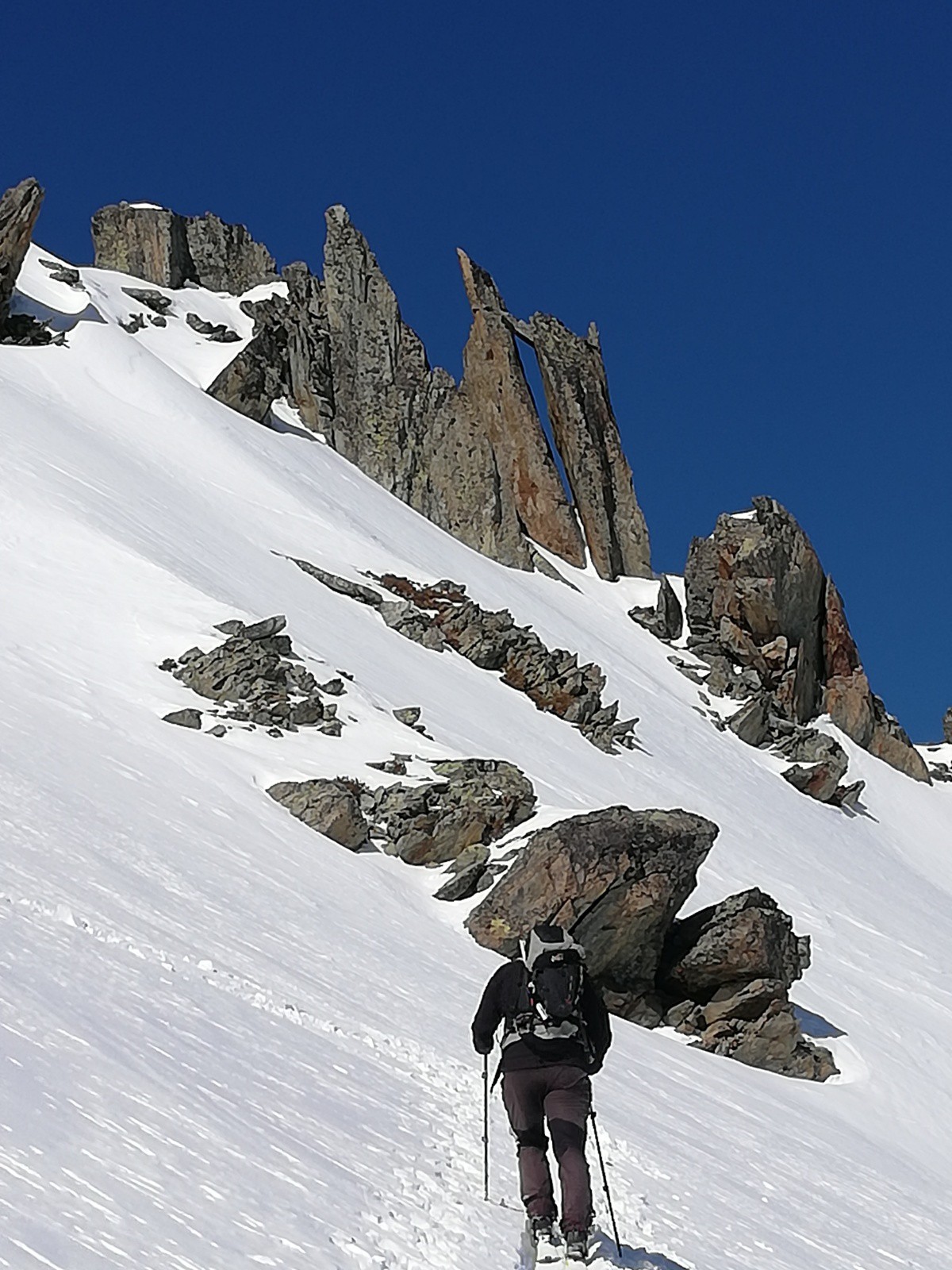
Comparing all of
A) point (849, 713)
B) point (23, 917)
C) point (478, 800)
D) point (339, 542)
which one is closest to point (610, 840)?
point (478, 800)

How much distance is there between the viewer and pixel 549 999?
7.62 metres

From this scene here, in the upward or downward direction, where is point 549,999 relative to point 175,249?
downward

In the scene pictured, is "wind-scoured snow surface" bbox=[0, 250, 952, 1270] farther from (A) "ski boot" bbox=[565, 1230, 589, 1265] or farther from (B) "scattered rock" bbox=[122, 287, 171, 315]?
(B) "scattered rock" bbox=[122, 287, 171, 315]

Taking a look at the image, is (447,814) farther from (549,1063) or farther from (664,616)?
(664,616)

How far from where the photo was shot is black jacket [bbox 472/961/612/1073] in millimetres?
7562

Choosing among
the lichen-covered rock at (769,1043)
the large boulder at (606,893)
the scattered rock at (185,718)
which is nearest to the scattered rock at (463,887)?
the large boulder at (606,893)

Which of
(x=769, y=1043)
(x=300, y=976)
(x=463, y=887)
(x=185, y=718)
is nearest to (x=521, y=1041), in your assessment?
(x=300, y=976)

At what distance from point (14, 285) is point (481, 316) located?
24.6 metres

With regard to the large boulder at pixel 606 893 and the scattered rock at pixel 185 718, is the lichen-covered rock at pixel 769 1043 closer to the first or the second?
the large boulder at pixel 606 893

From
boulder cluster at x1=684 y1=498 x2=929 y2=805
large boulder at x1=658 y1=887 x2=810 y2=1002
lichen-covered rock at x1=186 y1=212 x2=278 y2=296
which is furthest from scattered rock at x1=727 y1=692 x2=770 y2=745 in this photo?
lichen-covered rock at x1=186 y1=212 x2=278 y2=296

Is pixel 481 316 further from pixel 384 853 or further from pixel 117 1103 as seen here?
pixel 117 1103

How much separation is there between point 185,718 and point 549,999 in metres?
15.9

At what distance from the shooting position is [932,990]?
27.0 meters

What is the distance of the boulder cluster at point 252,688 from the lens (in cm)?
2370
